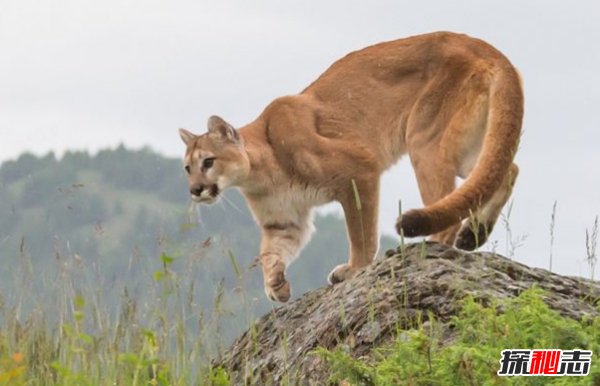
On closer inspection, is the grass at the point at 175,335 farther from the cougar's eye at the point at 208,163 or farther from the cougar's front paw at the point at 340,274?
the cougar's eye at the point at 208,163

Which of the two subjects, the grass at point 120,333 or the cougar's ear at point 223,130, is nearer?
the grass at point 120,333

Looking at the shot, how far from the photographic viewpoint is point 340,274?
354 inches

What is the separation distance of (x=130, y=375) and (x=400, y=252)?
1425mm

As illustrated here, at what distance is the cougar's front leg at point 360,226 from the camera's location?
9.07 m

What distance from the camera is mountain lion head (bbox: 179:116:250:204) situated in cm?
999

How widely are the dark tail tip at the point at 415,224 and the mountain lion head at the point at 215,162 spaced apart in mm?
3054

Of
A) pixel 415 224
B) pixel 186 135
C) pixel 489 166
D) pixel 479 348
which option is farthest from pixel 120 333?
pixel 186 135

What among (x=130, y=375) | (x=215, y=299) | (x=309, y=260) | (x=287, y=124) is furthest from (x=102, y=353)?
(x=309, y=260)

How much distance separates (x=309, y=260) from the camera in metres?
122

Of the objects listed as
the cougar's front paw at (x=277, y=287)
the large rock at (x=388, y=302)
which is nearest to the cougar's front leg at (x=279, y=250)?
the cougar's front paw at (x=277, y=287)

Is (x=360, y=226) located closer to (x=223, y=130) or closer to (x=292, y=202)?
(x=292, y=202)

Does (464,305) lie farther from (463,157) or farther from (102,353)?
(463,157)

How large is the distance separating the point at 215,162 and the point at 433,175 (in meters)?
1.87

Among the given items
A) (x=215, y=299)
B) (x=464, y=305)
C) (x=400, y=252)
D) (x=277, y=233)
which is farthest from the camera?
(x=277, y=233)
